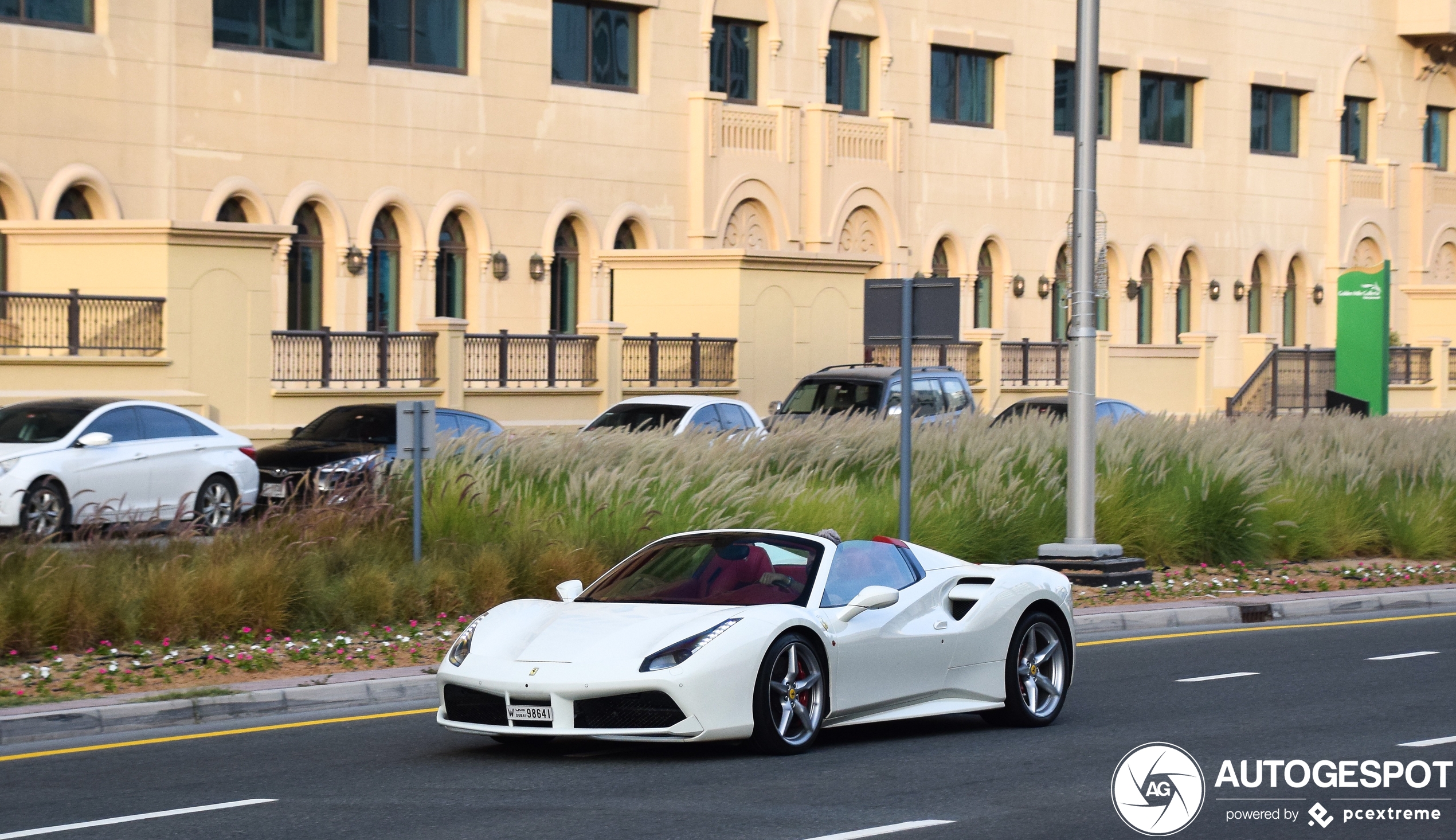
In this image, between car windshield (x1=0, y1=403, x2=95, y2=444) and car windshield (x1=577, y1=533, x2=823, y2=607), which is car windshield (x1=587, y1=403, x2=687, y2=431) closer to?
car windshield (x1=0, y1=403, x2=95, y2=444)

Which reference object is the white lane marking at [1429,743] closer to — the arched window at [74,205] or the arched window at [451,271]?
the arched window at [74,205]

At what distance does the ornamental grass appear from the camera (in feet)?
47.8

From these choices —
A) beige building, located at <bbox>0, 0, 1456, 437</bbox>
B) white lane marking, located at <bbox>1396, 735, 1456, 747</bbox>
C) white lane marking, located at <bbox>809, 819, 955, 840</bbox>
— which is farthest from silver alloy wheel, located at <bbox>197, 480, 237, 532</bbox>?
white lane marking, located at <bbox>809, 819, 955, 840</bbox>

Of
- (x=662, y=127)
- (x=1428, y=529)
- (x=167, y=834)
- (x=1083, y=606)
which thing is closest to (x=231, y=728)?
(x=167, y=834)

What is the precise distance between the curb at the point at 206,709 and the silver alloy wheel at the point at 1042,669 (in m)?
3.88

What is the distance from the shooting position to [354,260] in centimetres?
3531

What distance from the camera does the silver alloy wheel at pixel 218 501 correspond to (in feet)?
72.4

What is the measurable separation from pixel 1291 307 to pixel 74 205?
34863 millimetres

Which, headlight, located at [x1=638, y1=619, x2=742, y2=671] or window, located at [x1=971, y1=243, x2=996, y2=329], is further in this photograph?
window, located at [x1=971, y1=243, x2=996, y2=329]

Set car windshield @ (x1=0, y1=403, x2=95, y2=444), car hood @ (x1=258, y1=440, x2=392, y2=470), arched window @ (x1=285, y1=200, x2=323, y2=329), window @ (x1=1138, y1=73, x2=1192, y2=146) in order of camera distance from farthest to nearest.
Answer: window @ (x1=1138, y1=73, x2=1192, y2=146)
arched window @ (x1=285, y1=200, x2=323, y2=329)
car hood @ (x1=258, y1=440, x2=392, y2=470)
car windshield @ (x1=0, y1=403, x2=95, y2=444)

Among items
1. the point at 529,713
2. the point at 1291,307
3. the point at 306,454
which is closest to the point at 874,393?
the point at 306,454

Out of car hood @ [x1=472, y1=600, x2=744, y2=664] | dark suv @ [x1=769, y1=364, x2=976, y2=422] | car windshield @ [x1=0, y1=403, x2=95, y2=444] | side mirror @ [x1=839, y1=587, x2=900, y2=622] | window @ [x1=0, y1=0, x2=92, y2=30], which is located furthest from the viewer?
window @ [x1=0, y1=0, x2=92, y2=30]

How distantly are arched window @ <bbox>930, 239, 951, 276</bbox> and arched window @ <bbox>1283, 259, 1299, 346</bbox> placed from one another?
13.6 meters

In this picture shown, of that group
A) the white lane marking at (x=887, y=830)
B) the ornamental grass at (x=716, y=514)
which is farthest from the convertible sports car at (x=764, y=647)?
the ornamental grass at (x=716, y=514)
